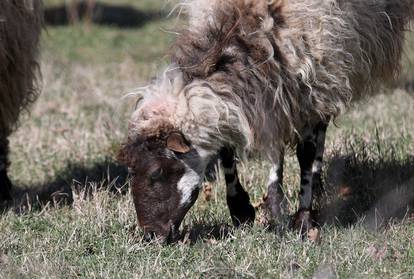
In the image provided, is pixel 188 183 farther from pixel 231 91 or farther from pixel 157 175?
pixel 231 91

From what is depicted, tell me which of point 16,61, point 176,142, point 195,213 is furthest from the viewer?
point 16,61

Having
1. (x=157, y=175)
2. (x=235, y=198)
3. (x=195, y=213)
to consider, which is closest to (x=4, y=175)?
(x=195, y=213)

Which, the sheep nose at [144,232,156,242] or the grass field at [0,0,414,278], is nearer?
the grass field at [0,0,414,278]

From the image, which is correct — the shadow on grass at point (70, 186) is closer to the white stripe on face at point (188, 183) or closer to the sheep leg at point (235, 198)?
the sheep leg at point (235, 198)

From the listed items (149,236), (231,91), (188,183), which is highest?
(231,91)

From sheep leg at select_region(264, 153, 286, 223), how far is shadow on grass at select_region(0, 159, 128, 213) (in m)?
1.04

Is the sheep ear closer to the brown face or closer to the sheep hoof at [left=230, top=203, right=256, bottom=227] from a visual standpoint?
the brown face

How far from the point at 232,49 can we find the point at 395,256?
4.76ft

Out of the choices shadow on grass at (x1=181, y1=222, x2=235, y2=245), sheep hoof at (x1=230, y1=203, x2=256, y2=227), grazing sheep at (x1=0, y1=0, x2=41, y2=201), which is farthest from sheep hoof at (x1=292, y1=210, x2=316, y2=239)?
grazing sheep at (x1=0, y1=0, x2=41, y2=201)

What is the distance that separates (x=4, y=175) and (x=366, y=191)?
9.11 ft

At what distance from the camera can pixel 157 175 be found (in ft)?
16.0

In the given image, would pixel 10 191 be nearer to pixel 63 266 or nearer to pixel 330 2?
pixel 63 266

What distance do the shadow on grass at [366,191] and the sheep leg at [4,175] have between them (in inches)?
96.5

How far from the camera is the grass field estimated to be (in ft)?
15.4
